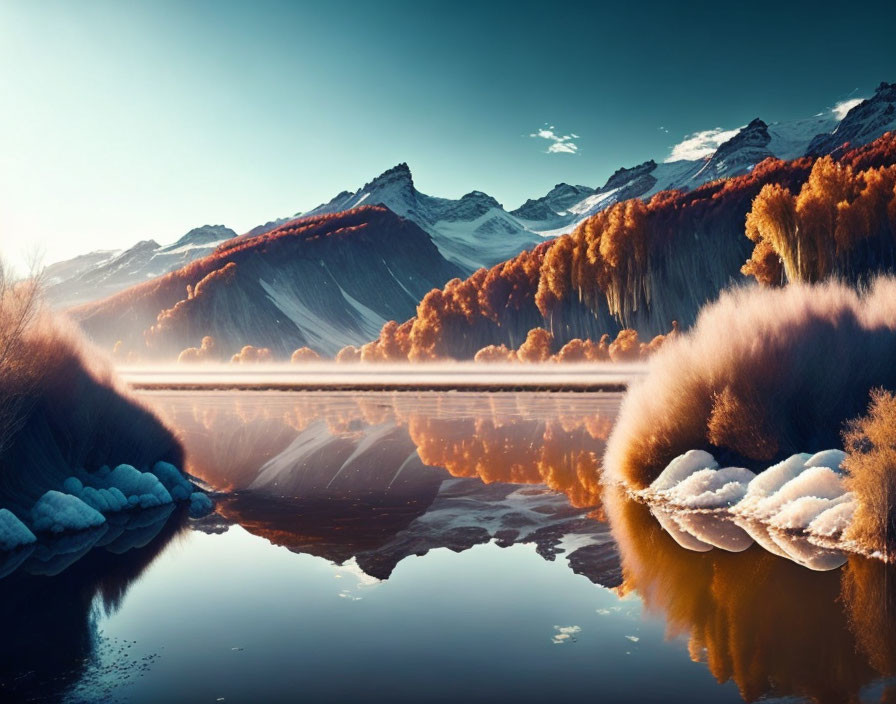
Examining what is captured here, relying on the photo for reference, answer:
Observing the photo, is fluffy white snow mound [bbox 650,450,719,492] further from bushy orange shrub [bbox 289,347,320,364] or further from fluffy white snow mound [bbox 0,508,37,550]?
bushy orange shrub [bbox 289,347,320,364]

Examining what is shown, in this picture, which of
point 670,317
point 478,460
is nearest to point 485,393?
point 478,460

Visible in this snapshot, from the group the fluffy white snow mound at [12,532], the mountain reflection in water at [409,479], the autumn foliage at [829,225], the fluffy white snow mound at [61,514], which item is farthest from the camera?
the autumn foliage at [829,225]

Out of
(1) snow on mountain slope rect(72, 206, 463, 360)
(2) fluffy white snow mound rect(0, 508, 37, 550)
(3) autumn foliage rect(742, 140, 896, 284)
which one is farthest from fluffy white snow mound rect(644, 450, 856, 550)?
(1) snow on mountain slope rect(72, 206, 463, 360)

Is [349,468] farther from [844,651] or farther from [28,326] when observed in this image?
[844,651]

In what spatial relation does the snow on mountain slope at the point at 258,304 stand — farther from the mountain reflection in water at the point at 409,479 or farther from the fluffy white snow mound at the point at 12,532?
the fluffy white snow mound at the point at 12,532

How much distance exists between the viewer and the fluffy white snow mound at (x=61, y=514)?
10.5 m

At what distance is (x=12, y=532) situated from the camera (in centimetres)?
982

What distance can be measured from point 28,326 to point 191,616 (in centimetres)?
682

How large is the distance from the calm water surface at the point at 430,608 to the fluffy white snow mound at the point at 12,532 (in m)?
0.26

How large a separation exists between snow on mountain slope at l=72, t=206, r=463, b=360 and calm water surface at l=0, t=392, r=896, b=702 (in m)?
142

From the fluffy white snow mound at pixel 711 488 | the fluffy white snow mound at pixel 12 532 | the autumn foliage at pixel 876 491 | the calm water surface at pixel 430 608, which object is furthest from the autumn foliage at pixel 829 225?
the fluffy white snow mound at pixel 12 532

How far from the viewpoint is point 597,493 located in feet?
43.1

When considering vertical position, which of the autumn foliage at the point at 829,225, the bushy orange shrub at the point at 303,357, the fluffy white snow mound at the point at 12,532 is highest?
the autumn foliage at the point at 829,225

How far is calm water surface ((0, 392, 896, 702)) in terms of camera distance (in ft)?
18.6
